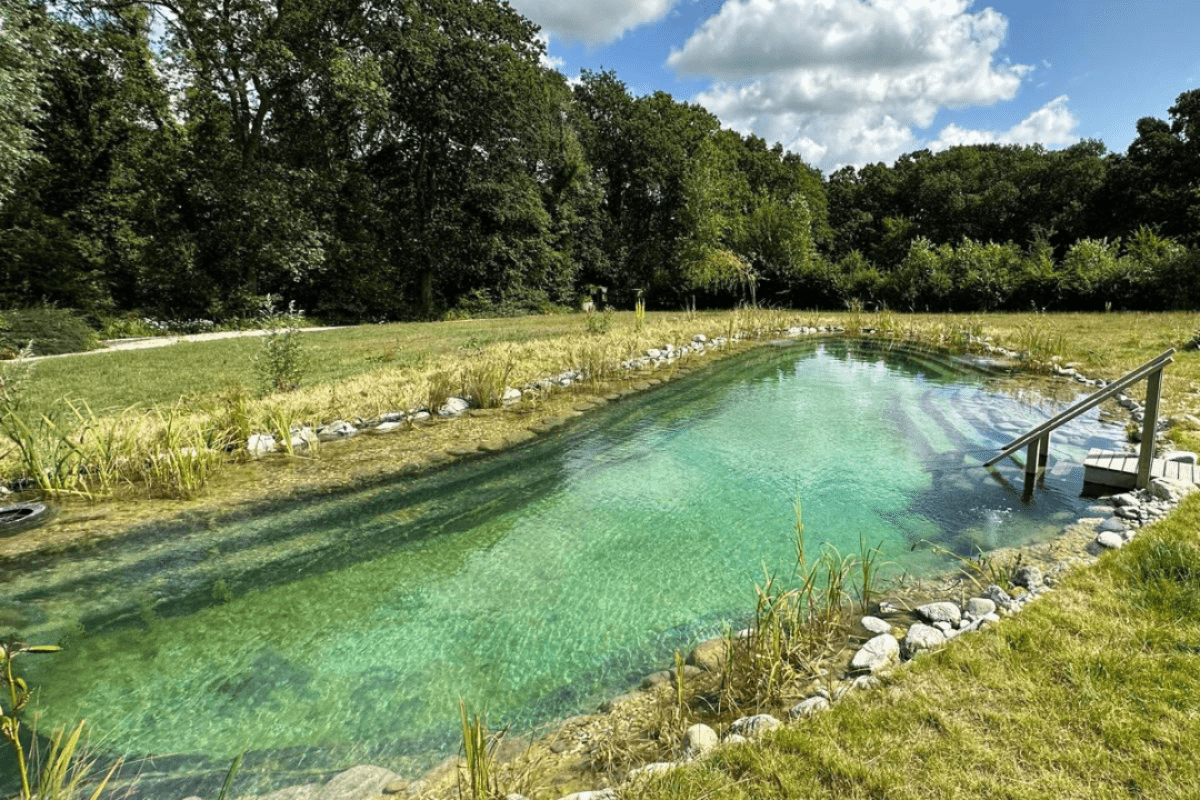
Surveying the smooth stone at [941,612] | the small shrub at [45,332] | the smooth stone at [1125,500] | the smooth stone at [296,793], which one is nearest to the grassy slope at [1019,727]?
the smooth stone at [941,612]

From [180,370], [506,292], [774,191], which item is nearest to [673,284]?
[506,292]

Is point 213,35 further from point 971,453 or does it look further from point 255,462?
point 971,453

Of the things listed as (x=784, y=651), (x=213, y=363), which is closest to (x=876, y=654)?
(x=784, y=651)

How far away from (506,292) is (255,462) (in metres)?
19.3

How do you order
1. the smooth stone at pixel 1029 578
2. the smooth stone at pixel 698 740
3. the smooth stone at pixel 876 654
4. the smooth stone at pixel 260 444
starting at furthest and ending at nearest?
the smooth stone at pixel 260 444 → the smooth stone at pixel 1029 578 → the smooth stone at pixel 876 654 → the smooth stone at pixel 698 740

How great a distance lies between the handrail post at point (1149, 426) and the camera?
496 centimetres

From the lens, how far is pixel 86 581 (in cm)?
480

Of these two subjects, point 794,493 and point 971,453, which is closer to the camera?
point 794,493

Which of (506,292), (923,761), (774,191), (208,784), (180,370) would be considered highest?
(774,191)

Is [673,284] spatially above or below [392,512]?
above

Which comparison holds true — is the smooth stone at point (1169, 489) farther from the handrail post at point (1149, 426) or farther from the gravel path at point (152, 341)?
the gravel path at point (152, 341)

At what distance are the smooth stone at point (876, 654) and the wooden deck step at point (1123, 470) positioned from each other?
397 cm

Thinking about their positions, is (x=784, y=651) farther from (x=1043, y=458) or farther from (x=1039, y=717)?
(x=1043, y=458)

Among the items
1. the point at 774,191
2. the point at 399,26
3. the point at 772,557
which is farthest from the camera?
the point at 774,191
